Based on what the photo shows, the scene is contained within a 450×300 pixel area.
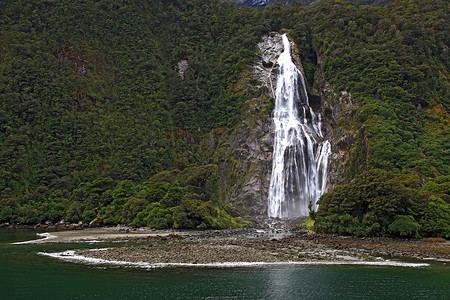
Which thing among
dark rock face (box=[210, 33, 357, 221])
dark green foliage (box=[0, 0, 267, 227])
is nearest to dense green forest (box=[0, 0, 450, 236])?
dark green foliage (box=[0, 0, 267, 227])

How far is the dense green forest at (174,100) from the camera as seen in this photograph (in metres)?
56.4

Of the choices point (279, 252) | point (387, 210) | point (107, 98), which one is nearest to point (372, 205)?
point (387, 210)

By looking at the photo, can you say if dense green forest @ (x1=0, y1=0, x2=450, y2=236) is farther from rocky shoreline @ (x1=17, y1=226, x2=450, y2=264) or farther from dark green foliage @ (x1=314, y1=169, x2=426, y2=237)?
rocky shoreline @ (x1=17, y1=226, x2=450, y2=264)

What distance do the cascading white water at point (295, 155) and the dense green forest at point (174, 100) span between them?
7580 mm

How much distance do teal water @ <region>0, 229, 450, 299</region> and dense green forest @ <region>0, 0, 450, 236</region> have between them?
1717cm

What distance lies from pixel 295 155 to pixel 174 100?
40182mm

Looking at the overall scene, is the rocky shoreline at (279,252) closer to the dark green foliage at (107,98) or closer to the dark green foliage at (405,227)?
the dark green foliage at (405,227)

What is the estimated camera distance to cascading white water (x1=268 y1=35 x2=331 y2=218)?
71500 mm

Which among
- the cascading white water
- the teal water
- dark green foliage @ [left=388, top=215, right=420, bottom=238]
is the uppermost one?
the cascading white water

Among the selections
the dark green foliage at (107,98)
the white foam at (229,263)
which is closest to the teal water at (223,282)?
the white foam at (229,263)

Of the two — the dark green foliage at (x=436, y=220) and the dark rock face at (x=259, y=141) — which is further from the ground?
the dark rock face at (x=259, y=141)

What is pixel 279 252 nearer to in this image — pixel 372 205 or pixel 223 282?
pixel 223 282

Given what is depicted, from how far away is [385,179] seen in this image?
40594 mm

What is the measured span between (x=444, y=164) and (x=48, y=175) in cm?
6872
